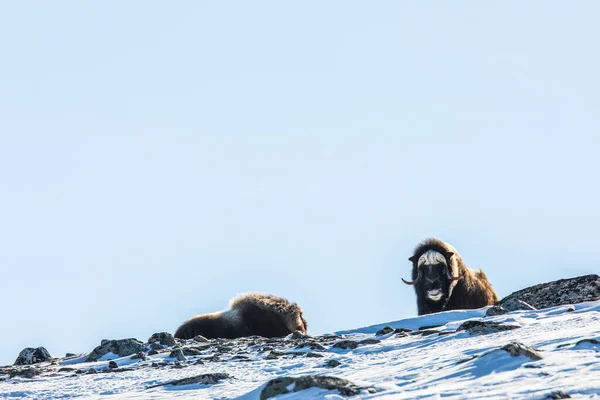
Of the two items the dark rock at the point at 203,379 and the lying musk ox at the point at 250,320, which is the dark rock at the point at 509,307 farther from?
the lying musk ox at the point at 250,320

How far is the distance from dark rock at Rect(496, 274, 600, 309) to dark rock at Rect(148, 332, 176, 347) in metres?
3.38

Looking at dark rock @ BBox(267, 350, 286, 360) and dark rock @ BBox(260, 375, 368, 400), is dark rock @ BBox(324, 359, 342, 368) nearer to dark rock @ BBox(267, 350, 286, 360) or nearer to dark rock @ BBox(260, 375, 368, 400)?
dark rock @ BBox(267, 350, 286, 360)

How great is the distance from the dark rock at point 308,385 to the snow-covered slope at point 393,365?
0.03 meters

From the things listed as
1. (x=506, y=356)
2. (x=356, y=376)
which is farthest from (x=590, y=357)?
(x=356, y=376)

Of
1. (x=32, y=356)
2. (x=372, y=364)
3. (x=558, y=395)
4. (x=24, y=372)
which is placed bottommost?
(x=558, y=395)

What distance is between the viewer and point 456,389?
5.27m

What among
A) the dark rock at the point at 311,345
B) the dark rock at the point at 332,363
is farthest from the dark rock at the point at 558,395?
the dark rock at the point at 311,345

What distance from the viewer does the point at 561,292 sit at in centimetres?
1042

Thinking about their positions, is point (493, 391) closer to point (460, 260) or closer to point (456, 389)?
point (456, 389)

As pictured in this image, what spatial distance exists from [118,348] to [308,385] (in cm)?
433

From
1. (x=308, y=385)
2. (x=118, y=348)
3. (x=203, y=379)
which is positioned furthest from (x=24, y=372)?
(x=308, y=385)

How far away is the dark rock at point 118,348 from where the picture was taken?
31.2ft

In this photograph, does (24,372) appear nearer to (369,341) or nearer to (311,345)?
(311,345)

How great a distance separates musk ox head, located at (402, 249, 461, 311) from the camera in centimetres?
1444
